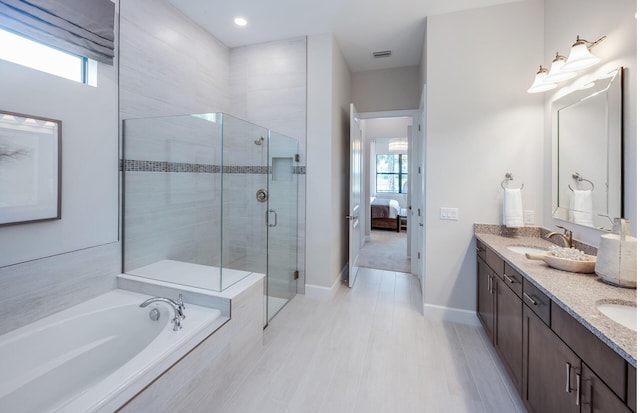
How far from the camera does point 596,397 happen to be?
933 millimetres

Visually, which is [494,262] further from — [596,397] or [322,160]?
[322,160]

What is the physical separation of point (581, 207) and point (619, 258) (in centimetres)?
77

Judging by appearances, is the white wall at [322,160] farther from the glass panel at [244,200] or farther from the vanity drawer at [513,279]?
the vanity drawer at [513,279]

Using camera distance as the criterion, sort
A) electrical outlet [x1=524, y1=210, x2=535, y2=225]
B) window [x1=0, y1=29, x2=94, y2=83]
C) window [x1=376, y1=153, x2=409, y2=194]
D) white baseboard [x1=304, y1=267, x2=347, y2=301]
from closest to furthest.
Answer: window [x1=0, y1=29, x2=94, y2=83], electrical outlet [x1=524, y1=210, x2=535, y2=225], white baseboard [x1=304, y1=267, x2=347, y2=301], window [x1=376, y1=153, x2=409, y2=194]

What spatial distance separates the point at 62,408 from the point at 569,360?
6.58 ft

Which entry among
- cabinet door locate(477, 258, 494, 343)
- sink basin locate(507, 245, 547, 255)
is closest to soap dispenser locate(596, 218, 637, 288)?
sink basin locate(507, 245, 547, 255)

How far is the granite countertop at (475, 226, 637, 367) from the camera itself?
0.85 metres

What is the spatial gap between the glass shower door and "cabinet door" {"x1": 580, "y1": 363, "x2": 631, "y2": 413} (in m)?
2.30

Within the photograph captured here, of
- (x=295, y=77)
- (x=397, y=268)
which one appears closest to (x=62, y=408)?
(x=295, y=77)

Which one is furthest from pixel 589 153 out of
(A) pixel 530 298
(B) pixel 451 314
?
(B) pixel 451 314

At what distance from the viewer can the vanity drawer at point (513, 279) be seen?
1.62 meters

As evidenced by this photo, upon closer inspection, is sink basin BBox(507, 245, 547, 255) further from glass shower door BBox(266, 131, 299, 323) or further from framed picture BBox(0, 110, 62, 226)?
framed picture BBox(0, 110, 62, 226)

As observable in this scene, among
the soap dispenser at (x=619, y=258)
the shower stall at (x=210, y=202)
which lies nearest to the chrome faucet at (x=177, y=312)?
the shower stall at (x=210, y=202)

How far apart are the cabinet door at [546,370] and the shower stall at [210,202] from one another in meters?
1.91
